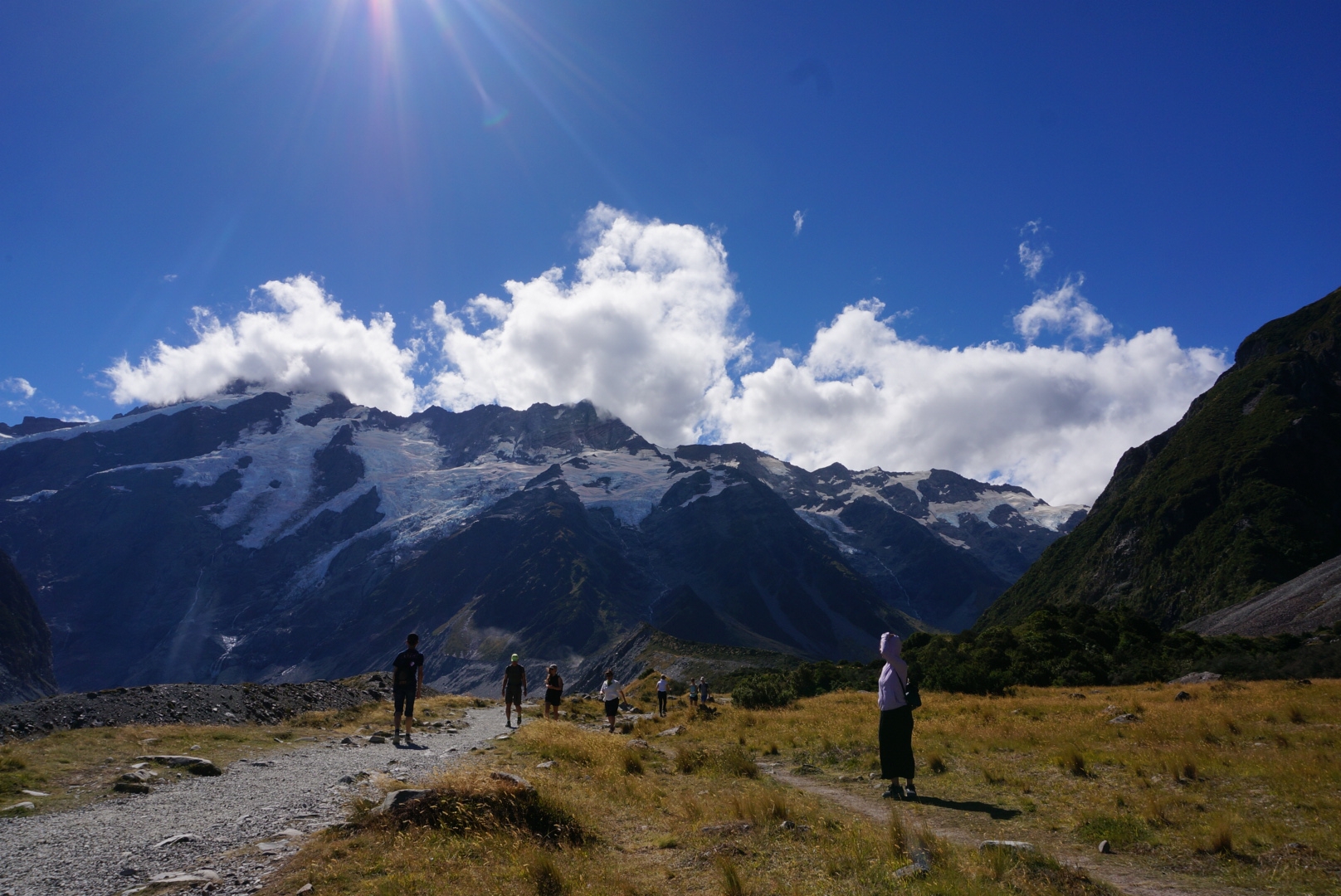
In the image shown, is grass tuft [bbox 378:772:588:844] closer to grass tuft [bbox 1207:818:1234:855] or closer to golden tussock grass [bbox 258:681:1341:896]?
golden tussock grass [bbox 258:681:1341:896]

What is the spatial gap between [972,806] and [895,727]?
173cm

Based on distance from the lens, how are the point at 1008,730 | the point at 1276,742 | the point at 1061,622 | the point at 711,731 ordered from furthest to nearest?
the point at 1061,622 < the point at 711,731 < the point at 1008,730 < the point at 1276,742

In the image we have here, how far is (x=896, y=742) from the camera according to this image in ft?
42.2

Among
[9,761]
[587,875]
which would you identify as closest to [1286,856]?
[587,875]

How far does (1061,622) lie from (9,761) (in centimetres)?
5892

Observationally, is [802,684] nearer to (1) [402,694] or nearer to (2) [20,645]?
(1) [402,694]

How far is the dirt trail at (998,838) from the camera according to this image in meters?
7.57

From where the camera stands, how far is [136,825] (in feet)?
30.1

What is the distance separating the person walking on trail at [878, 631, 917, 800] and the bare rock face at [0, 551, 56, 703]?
180 meters

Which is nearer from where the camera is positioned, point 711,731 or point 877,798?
point 877,798

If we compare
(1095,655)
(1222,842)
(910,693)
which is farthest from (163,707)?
(1095,655)

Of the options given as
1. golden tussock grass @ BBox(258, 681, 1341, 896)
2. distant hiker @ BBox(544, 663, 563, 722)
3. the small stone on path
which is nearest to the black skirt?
golden tussock grass @ BBox(258, 681, 1341, 896)

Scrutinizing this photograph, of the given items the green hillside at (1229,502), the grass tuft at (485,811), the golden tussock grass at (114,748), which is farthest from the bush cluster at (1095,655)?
the green hillside at (1229,502)

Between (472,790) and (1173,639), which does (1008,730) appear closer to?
(472,790)
